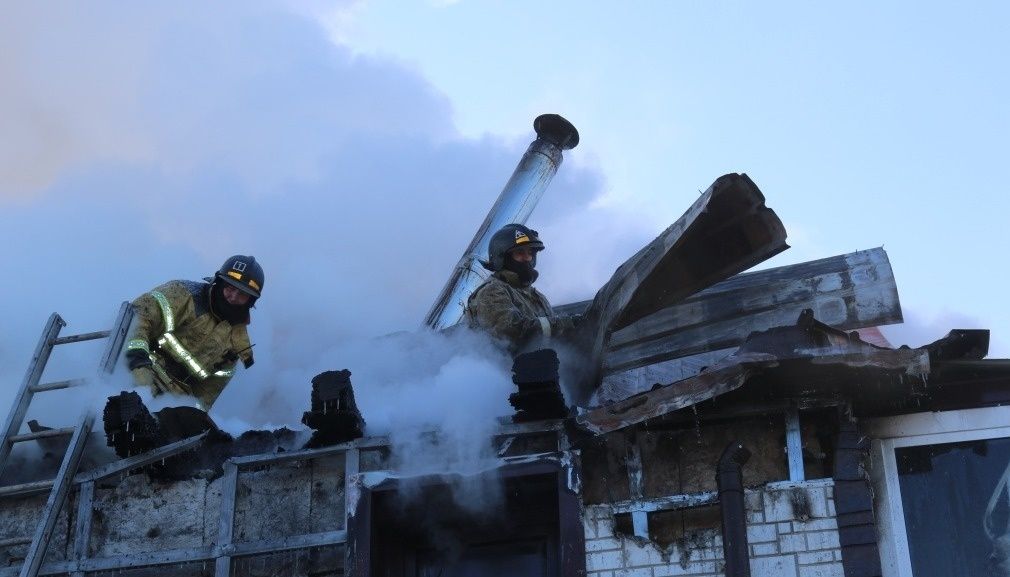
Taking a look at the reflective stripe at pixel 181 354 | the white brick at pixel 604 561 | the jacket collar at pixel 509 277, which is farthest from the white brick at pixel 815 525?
the reflective stripe at pixel 181 354

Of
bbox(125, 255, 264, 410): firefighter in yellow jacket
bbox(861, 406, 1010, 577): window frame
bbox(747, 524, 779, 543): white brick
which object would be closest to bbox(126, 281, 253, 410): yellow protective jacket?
bbox(125, 255, 264, 410): firefighter in yellow jacket

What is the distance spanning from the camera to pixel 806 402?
798 centimetres

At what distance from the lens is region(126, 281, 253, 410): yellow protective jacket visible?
10555 mm

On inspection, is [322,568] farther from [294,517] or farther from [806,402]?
[806,402]

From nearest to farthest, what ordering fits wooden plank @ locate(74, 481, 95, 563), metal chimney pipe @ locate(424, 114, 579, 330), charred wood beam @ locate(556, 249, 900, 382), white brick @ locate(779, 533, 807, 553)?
1. white brick @ locate(779, 533, 807, 553)
2. wooden plank @ locate(74, 481, 95, 563)
3. charred wood beam @ locate(556, 249, 900, 382)
4. metal chimney pipe @ locate(424, 114, 579, 330)

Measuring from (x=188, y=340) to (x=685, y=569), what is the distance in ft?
16.7

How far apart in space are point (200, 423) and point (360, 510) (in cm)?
166

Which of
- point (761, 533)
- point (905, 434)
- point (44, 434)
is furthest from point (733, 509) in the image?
point (44, 434)

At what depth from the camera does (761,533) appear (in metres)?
7.71

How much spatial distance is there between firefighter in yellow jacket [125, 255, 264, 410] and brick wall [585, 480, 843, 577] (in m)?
4.31

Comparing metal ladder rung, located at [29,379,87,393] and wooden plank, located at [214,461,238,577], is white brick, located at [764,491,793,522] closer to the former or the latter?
wooden plank, located at [214,461,238,577]

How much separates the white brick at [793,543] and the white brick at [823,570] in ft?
0.40

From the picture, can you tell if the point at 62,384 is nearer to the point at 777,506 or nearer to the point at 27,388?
the point at 27,388

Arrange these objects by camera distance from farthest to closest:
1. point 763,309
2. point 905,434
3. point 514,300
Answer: point 763,309 → point 514,300 → point 905,434
